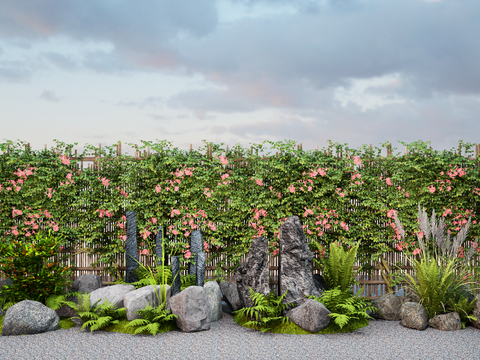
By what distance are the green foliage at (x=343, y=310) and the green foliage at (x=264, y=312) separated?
0.54m

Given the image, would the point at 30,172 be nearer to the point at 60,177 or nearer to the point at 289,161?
the point at 60,177

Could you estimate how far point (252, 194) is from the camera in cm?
674

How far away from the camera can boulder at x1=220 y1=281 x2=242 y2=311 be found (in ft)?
19.8

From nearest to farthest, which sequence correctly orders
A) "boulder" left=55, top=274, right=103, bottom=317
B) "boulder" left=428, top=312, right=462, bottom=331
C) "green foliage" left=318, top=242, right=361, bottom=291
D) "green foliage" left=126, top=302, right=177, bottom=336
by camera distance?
"green foliage" left=126, top=302, right=177, bottom=336
"boulder" left=428, top=312, right=462, bottom=331
"green foliage" left=318, top=242, right=361, bottom=291
"boulder" left=55, top=274, right=103, bottom=317

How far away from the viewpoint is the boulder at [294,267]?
5383 mm

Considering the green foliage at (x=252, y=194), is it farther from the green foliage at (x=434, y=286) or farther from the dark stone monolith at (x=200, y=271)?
the green foliage at (x=434, y=286)

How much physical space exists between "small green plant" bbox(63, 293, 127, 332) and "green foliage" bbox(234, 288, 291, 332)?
191 centimetres

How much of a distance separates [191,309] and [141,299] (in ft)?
2.61

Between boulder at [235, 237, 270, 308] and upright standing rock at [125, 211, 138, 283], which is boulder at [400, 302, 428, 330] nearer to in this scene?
boulder at [235, 237, 270, 308]

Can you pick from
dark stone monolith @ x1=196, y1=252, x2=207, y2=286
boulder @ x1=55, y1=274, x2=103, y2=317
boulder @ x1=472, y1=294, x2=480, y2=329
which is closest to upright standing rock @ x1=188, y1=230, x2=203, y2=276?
dark stone monolith @ x1=196, y1=252, x2=207, y2=286

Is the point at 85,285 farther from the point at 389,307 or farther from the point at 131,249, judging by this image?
the point at 389,307

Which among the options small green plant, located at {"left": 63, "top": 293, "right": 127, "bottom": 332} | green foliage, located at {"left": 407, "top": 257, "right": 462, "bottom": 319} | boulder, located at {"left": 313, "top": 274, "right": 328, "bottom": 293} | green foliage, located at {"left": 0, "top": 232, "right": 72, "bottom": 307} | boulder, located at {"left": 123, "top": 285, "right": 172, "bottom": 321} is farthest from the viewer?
boulder, located at {"left": 313, "top": 274, "right": 328, "bottom": 293}

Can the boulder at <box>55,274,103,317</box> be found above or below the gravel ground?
above

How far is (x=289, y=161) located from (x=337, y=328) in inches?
122
